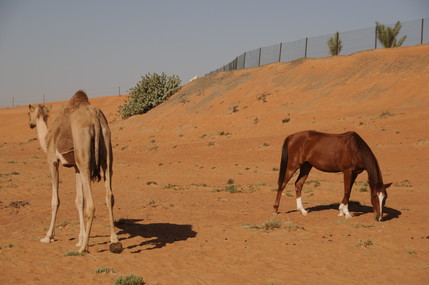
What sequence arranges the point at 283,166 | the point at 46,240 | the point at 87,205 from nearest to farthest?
the point at 87,205 < the point at 46,240 < the point at 283,166

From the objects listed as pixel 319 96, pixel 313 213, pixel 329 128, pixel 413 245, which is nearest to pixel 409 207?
pixel 313 213

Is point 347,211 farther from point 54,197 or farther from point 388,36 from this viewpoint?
point 388,36

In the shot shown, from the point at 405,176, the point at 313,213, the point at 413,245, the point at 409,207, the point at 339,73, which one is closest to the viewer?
the point at 413,245

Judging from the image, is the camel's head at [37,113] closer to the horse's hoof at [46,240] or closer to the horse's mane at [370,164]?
the horse's hoof at [46,240]

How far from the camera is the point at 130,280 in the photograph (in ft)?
25.1

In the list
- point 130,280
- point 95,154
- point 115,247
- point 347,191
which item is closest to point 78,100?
point 95,154

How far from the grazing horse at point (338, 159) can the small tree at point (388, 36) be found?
40.3 m

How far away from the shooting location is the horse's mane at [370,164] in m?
13.0

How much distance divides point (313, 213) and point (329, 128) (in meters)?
22.0

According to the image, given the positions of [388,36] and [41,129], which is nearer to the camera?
[41,129]

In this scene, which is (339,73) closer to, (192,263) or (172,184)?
(172,184)

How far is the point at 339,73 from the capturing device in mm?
50500

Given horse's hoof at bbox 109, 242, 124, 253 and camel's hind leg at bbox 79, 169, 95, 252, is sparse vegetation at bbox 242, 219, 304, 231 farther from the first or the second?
camel's hind leg at bbox 79, 169, 95, 252

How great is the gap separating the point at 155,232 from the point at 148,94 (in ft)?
193
